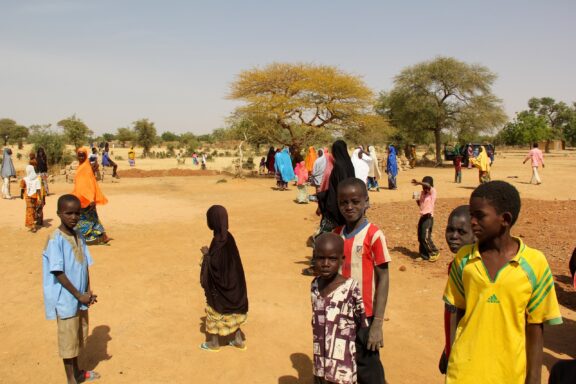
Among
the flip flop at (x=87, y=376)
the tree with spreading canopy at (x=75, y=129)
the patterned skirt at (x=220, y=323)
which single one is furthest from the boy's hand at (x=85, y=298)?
the tree with spreading canopy at (x=75, y=129)

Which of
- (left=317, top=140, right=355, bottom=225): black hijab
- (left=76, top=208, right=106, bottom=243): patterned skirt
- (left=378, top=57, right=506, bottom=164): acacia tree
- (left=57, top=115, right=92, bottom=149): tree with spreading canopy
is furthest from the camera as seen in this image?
(left=57, top=115, right=92, bottom=149): tree with spreading canopy

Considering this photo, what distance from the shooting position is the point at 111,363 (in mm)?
4492

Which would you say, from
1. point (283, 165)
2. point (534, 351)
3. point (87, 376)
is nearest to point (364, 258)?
point (534, 351)

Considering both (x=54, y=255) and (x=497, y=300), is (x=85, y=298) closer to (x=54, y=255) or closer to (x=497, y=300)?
(x=54, y=255)

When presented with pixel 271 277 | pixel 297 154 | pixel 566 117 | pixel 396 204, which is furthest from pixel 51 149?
pixel 566 117

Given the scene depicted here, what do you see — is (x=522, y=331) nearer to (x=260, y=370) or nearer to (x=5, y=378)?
(x=260, y=370)

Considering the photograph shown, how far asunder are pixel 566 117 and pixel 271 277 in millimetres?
76257

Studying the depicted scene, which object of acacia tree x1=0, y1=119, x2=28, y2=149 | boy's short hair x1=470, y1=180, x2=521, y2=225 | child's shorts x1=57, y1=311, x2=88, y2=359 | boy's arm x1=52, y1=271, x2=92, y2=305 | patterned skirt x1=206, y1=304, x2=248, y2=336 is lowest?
patterned skirt x1=206, y1=304, x2=248, y2=336

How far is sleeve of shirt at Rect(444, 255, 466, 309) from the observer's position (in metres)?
2.36

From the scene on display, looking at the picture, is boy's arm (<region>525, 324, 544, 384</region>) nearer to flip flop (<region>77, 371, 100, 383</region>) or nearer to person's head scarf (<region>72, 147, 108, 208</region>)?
flip flop (<region>77, 371, 100, 383</region>)

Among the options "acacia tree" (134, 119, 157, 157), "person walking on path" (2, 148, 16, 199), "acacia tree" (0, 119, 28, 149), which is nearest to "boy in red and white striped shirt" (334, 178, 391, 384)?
"person walking on path" (2, 148, 16, 199)

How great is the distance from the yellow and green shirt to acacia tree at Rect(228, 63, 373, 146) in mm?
22728

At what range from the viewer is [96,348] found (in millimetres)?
4781

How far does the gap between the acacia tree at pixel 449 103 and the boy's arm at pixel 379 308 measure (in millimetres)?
30238
